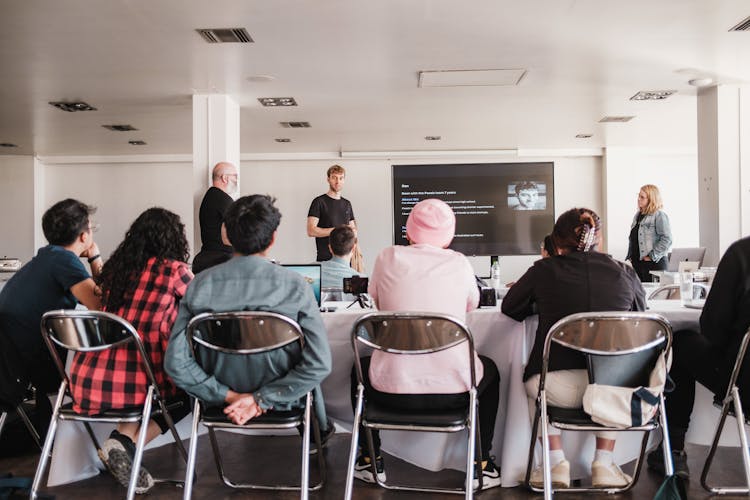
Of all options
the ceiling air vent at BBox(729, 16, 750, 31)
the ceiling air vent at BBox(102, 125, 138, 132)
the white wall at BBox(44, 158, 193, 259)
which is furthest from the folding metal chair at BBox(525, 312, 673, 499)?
the white wall at BBox(44, 158, 193, 259)

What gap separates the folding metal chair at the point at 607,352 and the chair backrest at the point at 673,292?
4.41 ft

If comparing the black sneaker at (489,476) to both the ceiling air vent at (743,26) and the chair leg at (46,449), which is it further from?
the ceiling air vent at (743,26)

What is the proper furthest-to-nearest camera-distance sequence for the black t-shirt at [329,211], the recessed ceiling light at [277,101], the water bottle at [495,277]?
the recessed ceiling light at [277,101] → the black t-shirt at [329,211] → the water bottle at [495,277]

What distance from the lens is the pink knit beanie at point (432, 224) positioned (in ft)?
7.84

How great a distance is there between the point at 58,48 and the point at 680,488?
15.7ft

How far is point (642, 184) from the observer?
10.2 m

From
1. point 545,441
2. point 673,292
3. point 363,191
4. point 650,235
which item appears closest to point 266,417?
point 545,441

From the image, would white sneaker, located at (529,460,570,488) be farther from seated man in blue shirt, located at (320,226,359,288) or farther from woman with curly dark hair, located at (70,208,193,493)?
seated man in blue shirt, located at (320,226,359,288)

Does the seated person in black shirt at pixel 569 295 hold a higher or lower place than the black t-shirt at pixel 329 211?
lower

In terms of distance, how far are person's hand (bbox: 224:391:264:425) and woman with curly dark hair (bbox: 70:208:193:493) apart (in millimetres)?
427

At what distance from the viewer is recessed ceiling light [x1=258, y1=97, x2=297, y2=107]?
634 centimetres

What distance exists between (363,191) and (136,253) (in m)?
8.02

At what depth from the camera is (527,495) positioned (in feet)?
8.15

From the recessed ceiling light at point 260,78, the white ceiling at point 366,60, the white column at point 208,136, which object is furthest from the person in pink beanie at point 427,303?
the white column at point 208,136
